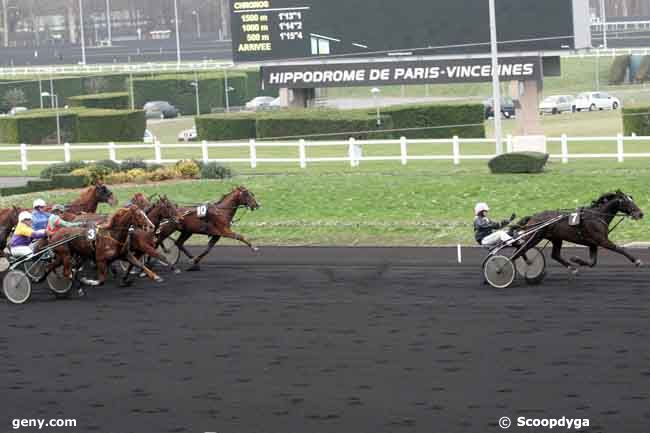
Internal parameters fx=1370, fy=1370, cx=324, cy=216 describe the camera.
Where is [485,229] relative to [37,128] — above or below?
below

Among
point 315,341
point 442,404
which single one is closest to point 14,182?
point 315,341

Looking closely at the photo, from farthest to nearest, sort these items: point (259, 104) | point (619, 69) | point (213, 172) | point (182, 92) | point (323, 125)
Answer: point (182, 92), point (619, 69), point (259, 104), point (323, 125), point (213, 172)

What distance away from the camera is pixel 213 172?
32844 millimetres

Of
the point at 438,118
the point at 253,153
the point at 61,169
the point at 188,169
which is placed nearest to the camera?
the point at 188,169

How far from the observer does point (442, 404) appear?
42.6 ft

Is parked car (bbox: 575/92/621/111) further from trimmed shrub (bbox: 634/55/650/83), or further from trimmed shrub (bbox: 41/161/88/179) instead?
trimmed shrub (bbox: 41/161/88/179)

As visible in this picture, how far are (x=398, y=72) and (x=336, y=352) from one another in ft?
88.6

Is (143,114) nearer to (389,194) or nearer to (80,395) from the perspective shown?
(389,194)

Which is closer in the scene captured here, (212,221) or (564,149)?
(212,221)

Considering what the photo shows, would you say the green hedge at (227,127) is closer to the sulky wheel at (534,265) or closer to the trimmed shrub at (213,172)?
the trimmed shrub at (213,172)

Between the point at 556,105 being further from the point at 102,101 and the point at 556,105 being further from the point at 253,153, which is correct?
the point at 253,153

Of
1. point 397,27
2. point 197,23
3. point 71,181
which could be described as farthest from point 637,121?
point 197,23

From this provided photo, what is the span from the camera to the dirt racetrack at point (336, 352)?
12.7m

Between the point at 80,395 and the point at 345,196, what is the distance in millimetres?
16313
